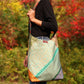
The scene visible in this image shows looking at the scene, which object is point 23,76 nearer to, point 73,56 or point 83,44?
point 73,56

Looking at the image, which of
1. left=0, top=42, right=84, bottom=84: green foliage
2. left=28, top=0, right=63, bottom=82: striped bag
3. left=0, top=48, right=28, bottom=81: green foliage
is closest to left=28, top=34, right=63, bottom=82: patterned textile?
left=28, top=0, right=63, bottom=82: striped bag

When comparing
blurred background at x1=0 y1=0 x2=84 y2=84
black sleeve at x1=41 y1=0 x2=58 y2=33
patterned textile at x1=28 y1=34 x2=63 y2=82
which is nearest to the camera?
patterned textile at x1=28 y1=34 x2=63 y2=82

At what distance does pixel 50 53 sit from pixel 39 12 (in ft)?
1.70

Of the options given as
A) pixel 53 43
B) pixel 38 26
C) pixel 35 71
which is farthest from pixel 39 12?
pixel 35 71

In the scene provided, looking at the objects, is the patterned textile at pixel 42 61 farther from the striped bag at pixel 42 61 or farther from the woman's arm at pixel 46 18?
the woman's arm at pixel 46 18

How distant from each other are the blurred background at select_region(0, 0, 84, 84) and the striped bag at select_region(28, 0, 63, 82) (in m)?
1.00

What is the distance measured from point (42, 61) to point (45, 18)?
1.76 ft

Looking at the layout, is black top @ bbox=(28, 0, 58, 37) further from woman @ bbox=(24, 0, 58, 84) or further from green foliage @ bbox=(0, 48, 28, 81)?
green foliage @ bbox=(0, 48, 28, 81)

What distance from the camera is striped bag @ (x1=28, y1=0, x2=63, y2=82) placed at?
171 centimetres

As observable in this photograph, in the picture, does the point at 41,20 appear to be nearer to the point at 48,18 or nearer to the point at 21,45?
the point at 48,18

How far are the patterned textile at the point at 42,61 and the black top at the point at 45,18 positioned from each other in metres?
0.13

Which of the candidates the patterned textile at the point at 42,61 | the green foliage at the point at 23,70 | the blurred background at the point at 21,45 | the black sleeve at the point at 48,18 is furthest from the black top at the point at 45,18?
the green foliage at the point at 23,70

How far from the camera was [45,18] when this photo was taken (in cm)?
194

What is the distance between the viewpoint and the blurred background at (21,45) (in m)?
3.88
